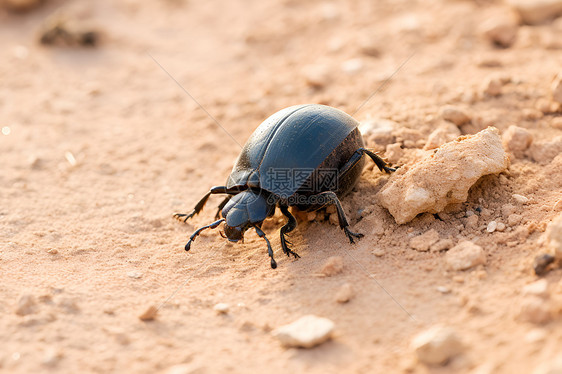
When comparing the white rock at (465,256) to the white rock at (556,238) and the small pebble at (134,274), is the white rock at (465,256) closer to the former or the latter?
the white rock at (556,238)

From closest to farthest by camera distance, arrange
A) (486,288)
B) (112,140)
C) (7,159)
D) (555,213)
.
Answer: (486,288) < (555,213) < (7,159) < (112,140)

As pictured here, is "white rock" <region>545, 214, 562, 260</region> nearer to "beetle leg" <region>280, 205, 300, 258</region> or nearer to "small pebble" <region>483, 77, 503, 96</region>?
"beetle leg" <region>280, 205, 300, 258</region>

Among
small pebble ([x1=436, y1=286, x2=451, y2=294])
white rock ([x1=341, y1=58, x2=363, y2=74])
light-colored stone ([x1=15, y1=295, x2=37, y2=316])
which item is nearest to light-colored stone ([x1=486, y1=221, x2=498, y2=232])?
small pebble ([x1=436, y1=286, x2=451, y2=294])

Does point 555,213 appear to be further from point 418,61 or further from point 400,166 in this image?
point 418,61

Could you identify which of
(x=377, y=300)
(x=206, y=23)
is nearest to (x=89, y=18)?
(x=206, y=23)

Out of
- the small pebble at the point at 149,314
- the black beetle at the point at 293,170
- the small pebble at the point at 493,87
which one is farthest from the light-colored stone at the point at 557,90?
the small pebble at the point at 149,314

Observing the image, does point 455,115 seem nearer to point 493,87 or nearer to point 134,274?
point 493,87
